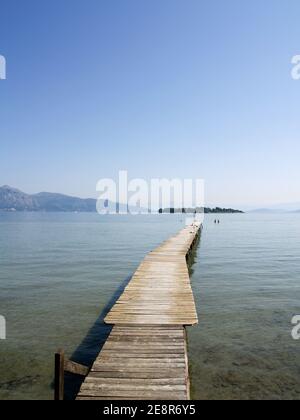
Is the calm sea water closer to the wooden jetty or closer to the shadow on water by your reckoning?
the shadow on water

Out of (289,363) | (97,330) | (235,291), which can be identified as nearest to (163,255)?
(235,291)

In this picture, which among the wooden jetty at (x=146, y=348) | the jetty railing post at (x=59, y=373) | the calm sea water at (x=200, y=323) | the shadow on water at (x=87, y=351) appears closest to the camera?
the jetty railing post at (x=59, y=373)

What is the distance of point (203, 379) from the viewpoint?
A: 386 inches

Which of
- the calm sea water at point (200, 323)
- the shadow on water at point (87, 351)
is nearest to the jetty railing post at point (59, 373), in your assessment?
the shadow on water at point (87, 351)

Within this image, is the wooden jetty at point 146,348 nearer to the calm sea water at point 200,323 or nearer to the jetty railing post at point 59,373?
the jetty railing post at point 59,373

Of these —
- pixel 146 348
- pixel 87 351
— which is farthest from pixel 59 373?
pixel 87 351

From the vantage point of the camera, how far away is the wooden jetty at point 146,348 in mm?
6859

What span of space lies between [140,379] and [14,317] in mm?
9554

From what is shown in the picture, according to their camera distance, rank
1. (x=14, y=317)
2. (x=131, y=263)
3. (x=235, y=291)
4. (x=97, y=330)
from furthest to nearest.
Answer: (x=131, y=263)
(x=235, y=291)
(x=14, y=317)
(x=97, y=330)

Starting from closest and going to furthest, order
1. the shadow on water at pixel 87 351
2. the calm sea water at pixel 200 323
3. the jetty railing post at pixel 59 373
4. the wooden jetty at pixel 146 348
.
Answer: the jetty railing post at pixel 59 373
the wooden jetty at pixel 146 348
the shadow on water at pixel 87 351
the calm sea water at pixel 200 323

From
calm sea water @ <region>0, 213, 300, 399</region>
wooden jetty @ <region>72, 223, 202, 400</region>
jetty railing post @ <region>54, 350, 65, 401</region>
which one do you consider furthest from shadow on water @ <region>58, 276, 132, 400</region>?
jetty railing post @ <region>54, 350, 65, 401</region>

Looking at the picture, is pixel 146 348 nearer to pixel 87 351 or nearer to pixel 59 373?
pixel 59 373

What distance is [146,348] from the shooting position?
8.84 meters
